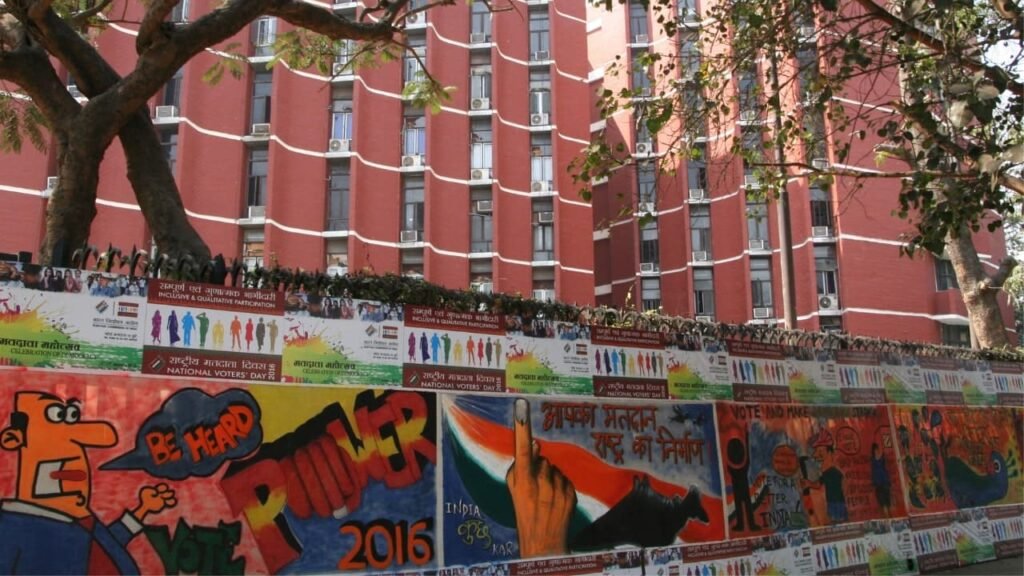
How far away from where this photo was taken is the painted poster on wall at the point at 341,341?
614 centimetres

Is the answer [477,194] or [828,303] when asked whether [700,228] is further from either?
[477,194]

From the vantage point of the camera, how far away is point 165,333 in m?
5.62

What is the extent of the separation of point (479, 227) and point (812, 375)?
24.0 m

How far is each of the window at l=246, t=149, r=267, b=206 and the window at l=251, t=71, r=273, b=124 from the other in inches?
47.8

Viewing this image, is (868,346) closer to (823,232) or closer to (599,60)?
(823,232)

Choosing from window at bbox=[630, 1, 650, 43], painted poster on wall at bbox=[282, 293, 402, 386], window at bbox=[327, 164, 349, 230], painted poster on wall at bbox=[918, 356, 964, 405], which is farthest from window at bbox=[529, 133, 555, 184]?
painted poster on wall at bbox=[282, 293, 402, 386]

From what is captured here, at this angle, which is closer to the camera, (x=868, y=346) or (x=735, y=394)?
(x=735, y=394)

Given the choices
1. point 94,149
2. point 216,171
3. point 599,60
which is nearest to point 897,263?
point 599,60

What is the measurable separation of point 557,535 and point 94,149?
510 centimetres

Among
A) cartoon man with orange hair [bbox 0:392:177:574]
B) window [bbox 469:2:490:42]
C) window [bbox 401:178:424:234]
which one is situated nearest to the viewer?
cartoon man with orange hair [bbox 0:392:177:574]

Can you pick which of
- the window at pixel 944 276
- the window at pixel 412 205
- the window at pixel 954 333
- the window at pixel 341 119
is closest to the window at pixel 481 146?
the window at pixel 412 205

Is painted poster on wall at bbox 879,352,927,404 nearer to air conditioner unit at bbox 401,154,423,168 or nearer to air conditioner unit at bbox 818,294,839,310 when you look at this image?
air conditioner unit at bbox 818,294,839,310

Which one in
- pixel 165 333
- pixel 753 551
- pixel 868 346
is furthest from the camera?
pixel 868 346

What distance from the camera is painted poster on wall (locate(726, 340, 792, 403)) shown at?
29.1 ft
